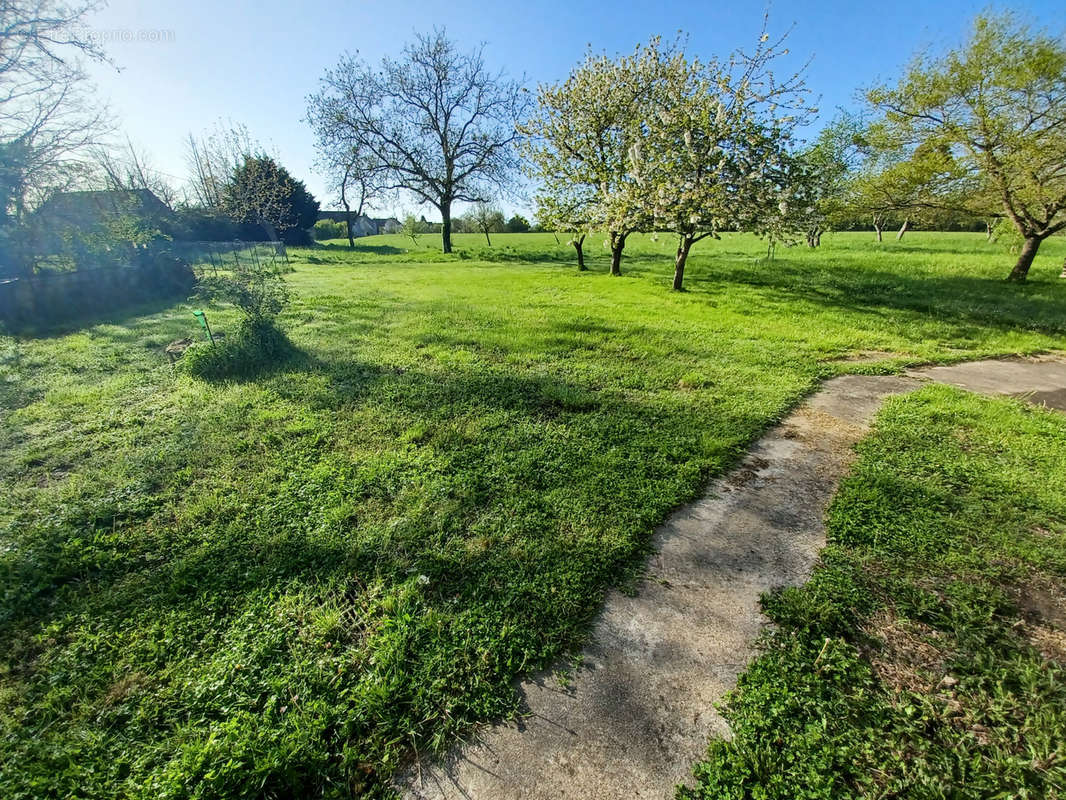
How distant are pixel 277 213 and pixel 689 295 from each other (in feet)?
94.5

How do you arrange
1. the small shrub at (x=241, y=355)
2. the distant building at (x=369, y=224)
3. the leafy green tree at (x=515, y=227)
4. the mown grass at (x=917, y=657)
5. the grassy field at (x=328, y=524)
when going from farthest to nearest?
the distant building at (x=369, y=224) < the leafy green tree at (x=515, y=227) < the small shrub at (x=241, y=355) < the grassy field at (x=328, y=524) < the mown grass at (x=917, y=657)

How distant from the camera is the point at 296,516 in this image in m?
3.12

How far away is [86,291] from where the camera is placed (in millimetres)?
10344

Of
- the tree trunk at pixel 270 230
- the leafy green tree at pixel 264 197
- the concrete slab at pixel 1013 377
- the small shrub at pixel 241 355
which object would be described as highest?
the leafy green tree at pixel 264 197

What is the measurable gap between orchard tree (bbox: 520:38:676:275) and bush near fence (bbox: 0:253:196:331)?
1215 cm

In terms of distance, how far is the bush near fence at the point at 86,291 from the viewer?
29.9ft

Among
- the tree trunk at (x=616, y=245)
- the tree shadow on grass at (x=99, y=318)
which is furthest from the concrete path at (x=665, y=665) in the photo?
the tree trunk at (x=616, y=245)

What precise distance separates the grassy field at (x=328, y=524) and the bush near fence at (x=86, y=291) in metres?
2.73

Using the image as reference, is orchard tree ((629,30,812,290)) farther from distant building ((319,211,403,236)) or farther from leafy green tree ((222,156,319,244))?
distant building ((319,211,403,236))

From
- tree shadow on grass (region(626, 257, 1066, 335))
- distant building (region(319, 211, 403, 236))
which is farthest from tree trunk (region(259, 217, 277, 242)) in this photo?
tree shadow on grass (region(626, 257, 1066, 335))

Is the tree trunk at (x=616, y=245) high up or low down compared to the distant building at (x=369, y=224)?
down

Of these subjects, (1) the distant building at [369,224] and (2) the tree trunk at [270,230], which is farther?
(1) the distant building at [369,224]

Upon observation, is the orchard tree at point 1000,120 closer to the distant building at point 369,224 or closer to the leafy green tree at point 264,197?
the leafy green tree at point 264,197

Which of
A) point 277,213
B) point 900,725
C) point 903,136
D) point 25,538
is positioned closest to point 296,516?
point 25,538
